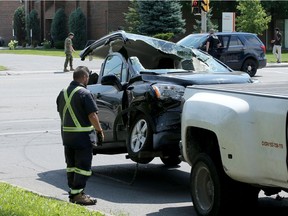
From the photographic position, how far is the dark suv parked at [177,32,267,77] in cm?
3005

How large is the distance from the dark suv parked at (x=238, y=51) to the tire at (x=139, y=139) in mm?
20224

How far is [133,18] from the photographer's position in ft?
192

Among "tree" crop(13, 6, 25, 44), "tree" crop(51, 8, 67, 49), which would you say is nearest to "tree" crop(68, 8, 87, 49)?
"tree" crop(51, 8, 67, 49)

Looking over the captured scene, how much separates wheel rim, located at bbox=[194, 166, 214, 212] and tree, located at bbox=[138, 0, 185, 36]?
153 feet

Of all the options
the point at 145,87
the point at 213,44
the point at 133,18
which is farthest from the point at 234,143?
the point at 133,18

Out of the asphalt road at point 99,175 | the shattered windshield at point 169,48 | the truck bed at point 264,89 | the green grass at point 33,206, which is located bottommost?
the asphalt road at point 99,175

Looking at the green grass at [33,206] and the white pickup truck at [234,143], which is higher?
the white pickup truck at [234,143]

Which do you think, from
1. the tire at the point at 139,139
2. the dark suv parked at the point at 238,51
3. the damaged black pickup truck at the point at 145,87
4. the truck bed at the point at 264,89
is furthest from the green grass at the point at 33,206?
the dark suv parked at the point at 238,51

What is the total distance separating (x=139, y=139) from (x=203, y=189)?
2.17 meters

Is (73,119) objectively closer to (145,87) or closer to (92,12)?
(145,87)

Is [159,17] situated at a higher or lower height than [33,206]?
higher

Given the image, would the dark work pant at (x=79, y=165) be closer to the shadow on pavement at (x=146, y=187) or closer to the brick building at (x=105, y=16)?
the shadow on pavement at (x=146, y=187)

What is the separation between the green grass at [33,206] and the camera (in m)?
7.51

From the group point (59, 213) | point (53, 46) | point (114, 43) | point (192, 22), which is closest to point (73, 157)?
point (59, 213)
